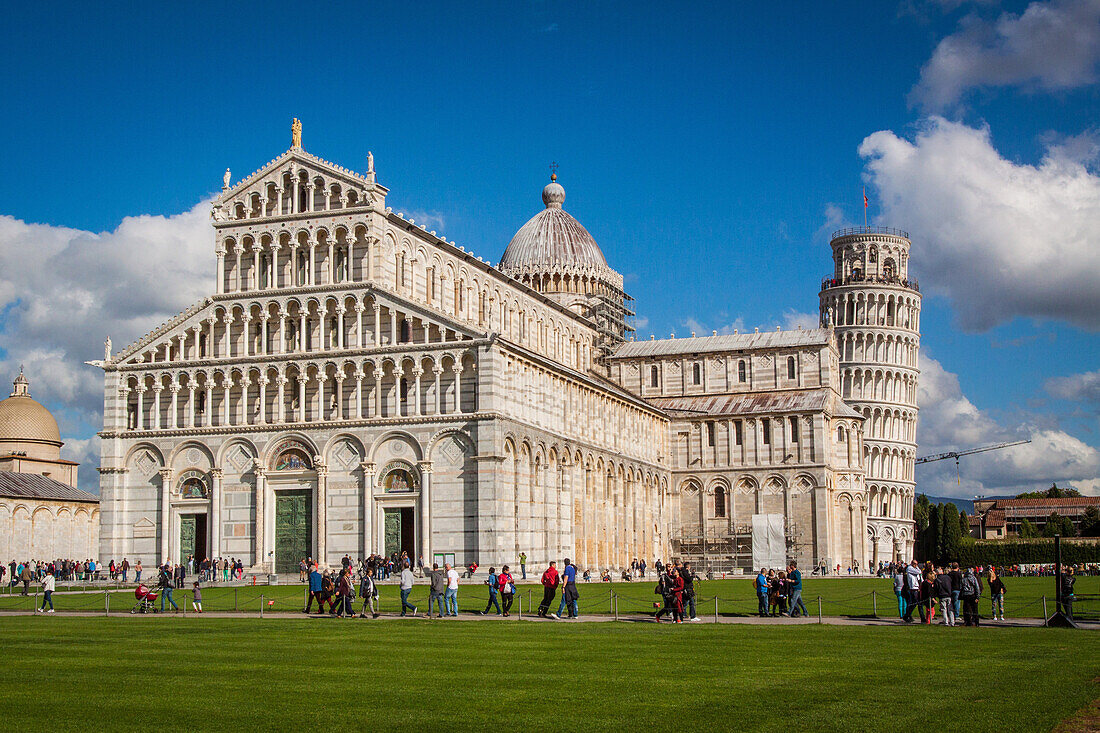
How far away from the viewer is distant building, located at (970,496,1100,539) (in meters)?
170

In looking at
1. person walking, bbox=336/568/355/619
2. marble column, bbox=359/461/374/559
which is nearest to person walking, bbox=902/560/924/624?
person walking, bbox=336/568/355/619

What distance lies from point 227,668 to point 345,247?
45.1m

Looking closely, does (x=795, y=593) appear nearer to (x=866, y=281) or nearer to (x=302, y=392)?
(x=302, y=392)

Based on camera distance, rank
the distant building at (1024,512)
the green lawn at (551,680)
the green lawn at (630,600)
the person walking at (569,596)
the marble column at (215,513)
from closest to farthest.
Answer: the green lawn at (551,680), the person walking at (569,596), the green lawn at (630,600), the marble column at (215,513), the distant building at (1024,512)

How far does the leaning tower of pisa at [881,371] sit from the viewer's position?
4688 inches

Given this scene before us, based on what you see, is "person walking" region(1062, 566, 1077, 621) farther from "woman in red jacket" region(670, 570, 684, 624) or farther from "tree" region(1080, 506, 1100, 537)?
"tree" region(1080, 506, 1100, 537)

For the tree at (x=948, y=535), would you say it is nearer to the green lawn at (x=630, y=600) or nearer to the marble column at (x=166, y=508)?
the green lawn at (x=630, y=600)

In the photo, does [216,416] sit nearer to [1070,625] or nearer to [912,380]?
[1070,625]

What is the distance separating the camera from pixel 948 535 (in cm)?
11125

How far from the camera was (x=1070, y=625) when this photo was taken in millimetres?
31906

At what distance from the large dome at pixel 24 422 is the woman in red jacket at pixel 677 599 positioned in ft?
265

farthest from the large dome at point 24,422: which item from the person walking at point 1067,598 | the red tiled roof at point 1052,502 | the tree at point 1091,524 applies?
the red tiled roof at point 1052,502

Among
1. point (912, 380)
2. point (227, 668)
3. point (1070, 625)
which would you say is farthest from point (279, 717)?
point (912, 380)

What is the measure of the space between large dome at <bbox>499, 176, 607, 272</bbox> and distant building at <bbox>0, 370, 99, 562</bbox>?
39745 mm
